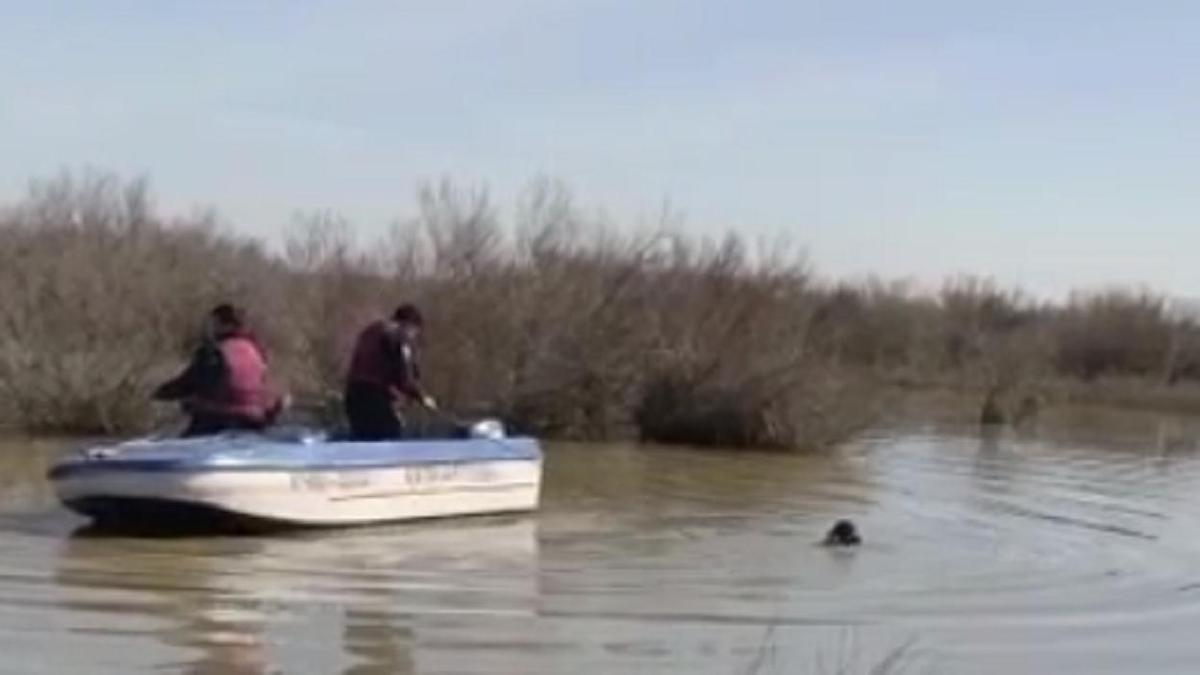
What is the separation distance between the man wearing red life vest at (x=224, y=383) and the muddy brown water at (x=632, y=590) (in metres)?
1.11

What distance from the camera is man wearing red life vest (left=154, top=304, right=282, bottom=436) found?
18.0 m

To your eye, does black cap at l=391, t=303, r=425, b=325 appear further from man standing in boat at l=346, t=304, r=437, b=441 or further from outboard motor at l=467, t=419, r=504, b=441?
outboard motor at l=467, t=419, r=504, b=441

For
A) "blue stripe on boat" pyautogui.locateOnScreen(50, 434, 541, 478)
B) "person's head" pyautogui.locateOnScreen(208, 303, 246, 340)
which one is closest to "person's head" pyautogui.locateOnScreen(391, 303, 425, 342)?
"blue stripe on boat" pyautogui.locateOnScreen(50, 434, 541, 478)

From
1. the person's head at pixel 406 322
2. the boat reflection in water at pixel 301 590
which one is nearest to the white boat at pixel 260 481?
the boat reflection in water at pixel 301 590

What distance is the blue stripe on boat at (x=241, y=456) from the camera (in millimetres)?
17219

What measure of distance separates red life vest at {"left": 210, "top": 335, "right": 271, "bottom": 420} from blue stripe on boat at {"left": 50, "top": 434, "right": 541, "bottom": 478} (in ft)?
0.96

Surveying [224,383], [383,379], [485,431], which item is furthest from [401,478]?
[224,383]

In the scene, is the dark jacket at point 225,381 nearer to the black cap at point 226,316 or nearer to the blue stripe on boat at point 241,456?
the black cap at point 226,316

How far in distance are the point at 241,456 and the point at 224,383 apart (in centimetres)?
96

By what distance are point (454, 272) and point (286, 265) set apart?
97.8 inches

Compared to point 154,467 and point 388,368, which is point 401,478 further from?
point 154,467

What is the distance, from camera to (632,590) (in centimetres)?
1591

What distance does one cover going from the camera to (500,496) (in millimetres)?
20484

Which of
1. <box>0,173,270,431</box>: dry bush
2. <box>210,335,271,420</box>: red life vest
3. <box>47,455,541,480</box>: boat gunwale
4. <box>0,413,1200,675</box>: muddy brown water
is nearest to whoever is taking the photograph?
<box>0,413,1200,675</box>: muddy brown water
